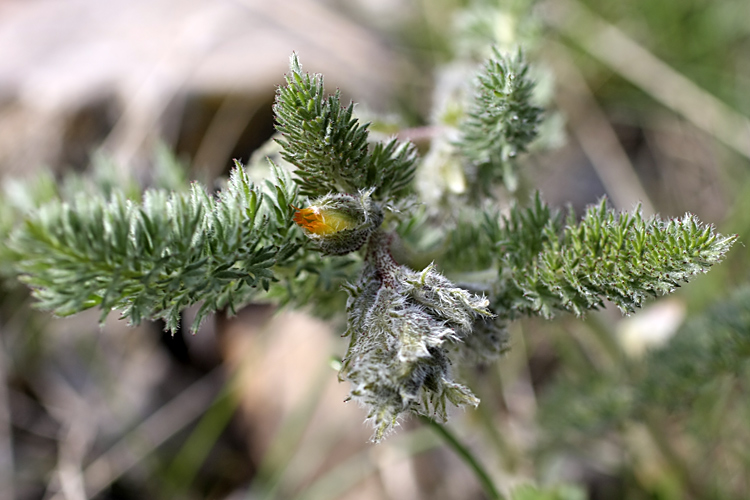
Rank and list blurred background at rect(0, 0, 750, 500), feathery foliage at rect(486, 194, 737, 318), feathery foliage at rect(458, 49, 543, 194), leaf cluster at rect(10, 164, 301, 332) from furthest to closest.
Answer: blurred background at rect(0, 0, 750, 500) → feathery foliage at rect(458, 49, 543, 194) → feathery foliage at rect(486, 194, 737, 318) → leaf cluster at rect(10, 164, 301, 332)

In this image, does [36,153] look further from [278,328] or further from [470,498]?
[470,498]

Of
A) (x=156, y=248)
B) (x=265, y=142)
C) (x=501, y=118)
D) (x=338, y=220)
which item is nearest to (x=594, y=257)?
(x=501, y=118)

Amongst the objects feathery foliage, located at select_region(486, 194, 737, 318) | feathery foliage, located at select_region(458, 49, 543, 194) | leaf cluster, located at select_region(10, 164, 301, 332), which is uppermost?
feathery foliage, located at select_region(458, 49, 543, 194)

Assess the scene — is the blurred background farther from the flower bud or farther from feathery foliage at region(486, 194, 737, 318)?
the flower bud

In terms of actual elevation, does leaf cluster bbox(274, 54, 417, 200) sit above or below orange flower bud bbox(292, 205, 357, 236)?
above

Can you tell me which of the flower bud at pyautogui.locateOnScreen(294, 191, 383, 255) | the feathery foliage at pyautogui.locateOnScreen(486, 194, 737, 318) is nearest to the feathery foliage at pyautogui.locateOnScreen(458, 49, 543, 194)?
the feathery foliage at pyautogui.locateOnScreen(486, 194, 737, 318)

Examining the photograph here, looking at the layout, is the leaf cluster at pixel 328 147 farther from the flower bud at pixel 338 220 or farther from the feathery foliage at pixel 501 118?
the feathery foliage at pixel 501 118

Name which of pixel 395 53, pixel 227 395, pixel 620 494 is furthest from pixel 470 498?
pixel 395 53

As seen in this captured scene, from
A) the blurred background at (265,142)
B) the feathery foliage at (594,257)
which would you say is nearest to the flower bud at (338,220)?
the feathery foliage at (594,257)
